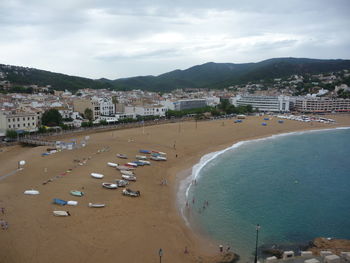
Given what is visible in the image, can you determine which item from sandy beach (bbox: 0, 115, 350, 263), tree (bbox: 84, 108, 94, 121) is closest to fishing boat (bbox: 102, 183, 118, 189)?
sandy beach (bbox: 0, 115, 350, 263)

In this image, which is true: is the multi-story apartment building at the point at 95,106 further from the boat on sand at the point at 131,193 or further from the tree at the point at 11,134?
the boat on sand at the point at 131,193

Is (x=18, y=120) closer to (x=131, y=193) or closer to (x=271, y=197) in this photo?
(x=131, y=193)

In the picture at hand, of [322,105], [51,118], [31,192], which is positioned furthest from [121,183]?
[322,105]

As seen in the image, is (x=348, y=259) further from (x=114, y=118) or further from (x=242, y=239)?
(x=114, y=118)

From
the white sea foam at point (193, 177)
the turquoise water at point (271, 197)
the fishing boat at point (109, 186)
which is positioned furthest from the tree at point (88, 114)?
the fishing boat at point (109, 186)

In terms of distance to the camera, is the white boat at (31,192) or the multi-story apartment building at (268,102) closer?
the white boat at (31,192)
